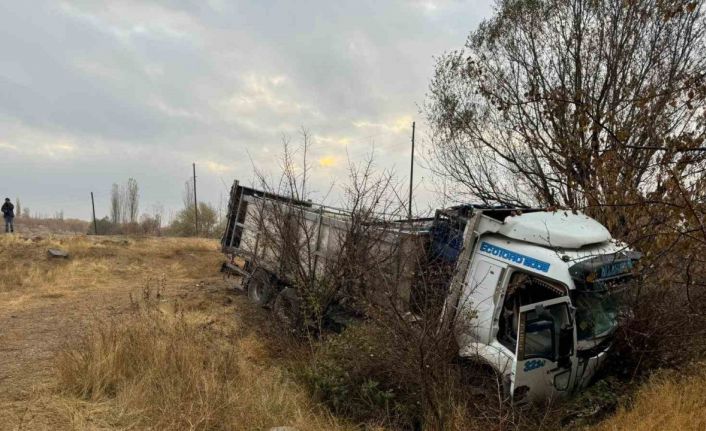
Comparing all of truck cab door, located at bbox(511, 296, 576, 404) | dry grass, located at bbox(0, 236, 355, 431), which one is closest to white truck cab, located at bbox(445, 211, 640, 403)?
truck cab door, located at bbox(511, 296, 576, 404)

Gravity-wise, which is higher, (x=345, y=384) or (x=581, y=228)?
(x=581, y=228)

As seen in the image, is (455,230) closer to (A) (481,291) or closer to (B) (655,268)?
(A) (481,291)

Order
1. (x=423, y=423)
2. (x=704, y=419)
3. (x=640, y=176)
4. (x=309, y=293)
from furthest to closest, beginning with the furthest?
(x=309, y=293)
(x=640, y=176)
(x=423, y=423)
(x=704, y=419)

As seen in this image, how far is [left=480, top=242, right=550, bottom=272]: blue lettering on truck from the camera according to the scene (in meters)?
5.59

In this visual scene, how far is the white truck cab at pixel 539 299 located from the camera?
5.24m

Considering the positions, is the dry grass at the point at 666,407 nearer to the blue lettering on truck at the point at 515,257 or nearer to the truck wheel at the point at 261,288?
the blue lettering on truck at the point at 515,257

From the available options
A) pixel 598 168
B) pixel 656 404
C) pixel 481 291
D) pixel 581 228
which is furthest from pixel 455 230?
pixel 656 404

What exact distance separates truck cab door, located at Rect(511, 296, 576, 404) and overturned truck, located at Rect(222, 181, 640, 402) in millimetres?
11

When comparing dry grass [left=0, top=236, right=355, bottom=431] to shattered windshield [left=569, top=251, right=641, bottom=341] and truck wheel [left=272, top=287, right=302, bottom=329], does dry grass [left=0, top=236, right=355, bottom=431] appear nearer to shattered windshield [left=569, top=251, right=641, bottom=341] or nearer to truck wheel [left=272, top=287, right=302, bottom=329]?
truck wheel [left=272, top=287, right=302, bottom=329]

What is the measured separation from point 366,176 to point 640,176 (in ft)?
14.4

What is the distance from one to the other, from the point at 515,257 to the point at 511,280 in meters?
0.30

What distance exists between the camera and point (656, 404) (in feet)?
16.1

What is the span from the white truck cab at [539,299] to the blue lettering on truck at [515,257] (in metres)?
0.01

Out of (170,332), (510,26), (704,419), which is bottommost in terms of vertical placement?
(704,419)
